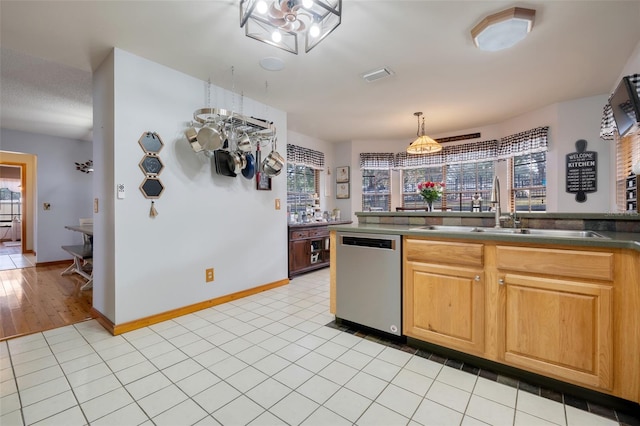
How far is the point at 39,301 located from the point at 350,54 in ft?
14.8

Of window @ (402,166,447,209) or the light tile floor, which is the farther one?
window @ (402,166,447,209)

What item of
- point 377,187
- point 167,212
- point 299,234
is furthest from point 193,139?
point 377,187

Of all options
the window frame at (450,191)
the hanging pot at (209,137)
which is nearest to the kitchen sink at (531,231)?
the hanging pot at (209,137)

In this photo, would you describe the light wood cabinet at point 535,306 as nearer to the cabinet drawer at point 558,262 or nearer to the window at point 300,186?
the cabinet drawer at point 558,262

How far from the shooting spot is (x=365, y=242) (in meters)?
2.45

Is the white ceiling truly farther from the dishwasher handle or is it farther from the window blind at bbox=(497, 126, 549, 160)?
the dishwasher handle

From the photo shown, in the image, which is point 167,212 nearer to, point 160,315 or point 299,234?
point 160,315

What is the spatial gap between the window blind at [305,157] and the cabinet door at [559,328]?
4.19 meters

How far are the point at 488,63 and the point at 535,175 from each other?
→ 257 cm

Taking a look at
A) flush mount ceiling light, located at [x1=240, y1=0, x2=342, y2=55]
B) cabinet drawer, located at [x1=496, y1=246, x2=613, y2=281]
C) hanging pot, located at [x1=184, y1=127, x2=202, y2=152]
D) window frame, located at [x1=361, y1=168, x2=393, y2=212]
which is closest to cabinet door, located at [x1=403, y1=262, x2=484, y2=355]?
cabinet drawer, located at [x1=496, y1=246, x2=613, y2=281]

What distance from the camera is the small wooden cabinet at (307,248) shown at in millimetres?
4516

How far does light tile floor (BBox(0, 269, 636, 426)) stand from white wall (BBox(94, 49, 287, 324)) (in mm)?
471

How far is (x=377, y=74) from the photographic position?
3016 mm

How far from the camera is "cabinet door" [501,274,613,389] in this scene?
1.54m
